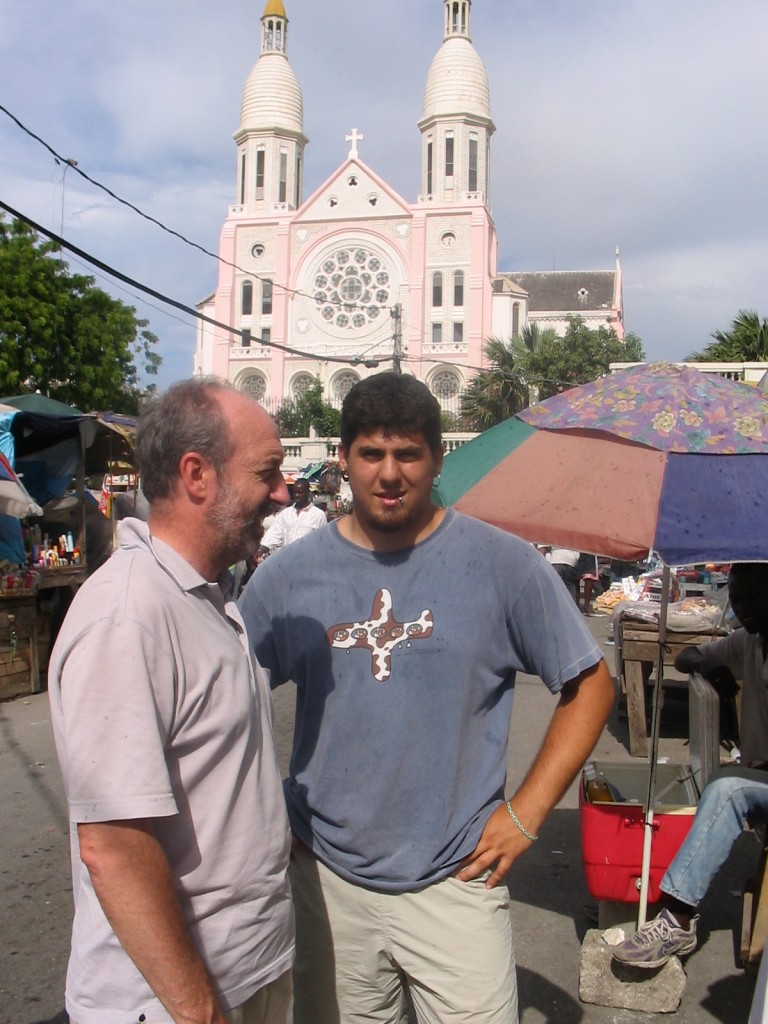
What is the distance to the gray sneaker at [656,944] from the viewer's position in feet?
11.9

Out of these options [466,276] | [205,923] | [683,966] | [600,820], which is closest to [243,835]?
[205,923]

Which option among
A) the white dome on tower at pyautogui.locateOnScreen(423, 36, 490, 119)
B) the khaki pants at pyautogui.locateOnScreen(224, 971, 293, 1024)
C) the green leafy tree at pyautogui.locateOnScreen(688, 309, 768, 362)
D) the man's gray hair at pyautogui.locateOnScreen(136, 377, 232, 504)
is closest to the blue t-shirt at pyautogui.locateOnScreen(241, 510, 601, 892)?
the khaki pants at pyautogui.locateOnScreen(224, 971, 293, 1024)

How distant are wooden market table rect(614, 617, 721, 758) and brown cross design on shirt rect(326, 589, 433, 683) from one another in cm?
519

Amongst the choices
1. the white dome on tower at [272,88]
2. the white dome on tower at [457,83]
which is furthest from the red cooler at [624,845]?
the white dome on tower at [272,88]

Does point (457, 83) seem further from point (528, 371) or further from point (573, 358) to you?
point (528, 371)

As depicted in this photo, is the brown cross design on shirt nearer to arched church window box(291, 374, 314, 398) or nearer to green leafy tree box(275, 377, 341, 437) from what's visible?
green leafy tree box(275, 377, 341, 437)

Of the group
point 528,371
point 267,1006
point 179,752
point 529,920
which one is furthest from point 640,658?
point 528,371

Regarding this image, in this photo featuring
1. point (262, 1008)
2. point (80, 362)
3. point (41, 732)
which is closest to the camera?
point (262, 1008)

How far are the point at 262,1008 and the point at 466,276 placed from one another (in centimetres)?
6516

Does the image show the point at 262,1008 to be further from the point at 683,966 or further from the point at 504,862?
the point at 683,966

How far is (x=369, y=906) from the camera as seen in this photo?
7.72 feet

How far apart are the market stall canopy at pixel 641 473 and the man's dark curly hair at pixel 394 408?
3.91ft

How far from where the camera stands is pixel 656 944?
365 centimetres

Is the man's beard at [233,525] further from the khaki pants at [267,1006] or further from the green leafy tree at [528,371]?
the green leafy tree at [528,371]
